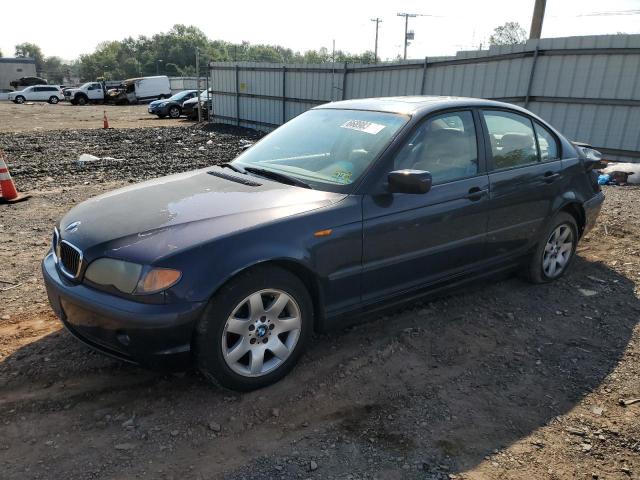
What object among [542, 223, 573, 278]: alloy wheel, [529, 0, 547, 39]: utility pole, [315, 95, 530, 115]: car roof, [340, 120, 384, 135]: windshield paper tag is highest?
[529, 0, 547, 39]: utility pole

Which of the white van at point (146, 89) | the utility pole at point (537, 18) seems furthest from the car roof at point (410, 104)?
the white van at point (146, 89)

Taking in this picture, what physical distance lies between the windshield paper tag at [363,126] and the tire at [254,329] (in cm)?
131

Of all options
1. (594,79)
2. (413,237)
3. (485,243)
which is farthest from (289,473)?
(594,79)

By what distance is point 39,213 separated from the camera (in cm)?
688

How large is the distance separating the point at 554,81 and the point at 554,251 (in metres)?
7.69

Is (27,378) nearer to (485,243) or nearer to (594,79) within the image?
(485,243)

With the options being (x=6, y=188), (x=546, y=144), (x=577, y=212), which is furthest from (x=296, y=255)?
(x=6, y=188)

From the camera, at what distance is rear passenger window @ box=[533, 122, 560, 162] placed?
4469 millimetres

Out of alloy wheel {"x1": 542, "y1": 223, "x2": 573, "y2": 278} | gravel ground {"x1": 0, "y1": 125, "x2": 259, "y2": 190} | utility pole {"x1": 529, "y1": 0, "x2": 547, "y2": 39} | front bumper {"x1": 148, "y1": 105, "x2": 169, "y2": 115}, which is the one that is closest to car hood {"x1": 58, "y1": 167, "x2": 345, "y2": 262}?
alloy wheel {"x1": 542, "y1": 223, "x2": 573, "y2": 278}

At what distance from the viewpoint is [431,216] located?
11.7ft

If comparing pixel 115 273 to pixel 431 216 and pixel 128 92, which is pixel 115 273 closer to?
pixel 431 216

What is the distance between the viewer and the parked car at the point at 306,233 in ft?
8.82

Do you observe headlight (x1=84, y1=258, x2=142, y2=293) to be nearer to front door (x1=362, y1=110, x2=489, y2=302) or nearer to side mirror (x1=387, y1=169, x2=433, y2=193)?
front door (x1=362, y1=110, x2=489, y2=302)

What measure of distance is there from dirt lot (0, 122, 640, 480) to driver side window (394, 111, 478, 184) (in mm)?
1189
